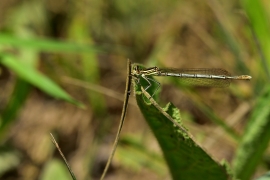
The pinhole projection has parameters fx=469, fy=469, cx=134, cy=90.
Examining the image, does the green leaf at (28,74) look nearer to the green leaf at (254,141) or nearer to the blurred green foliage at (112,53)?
the blurred green foliage at (112,53)

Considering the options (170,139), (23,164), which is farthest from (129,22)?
(170,139)

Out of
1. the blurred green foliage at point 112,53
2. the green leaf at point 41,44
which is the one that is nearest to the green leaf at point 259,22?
the blurred green foliage at point 112,53

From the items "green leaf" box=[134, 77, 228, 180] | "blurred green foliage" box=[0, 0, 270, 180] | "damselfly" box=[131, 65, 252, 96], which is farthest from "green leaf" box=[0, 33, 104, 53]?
"green leaf" box=[134, 77, 228, 180]

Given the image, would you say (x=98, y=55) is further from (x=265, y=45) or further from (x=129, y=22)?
(x=265, y=45)

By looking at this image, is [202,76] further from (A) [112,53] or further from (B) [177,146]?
(A) [112,53]

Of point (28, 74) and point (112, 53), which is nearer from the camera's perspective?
point (28, 74)

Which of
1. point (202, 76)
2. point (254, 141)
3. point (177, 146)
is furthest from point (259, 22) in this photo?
point (177, 146)

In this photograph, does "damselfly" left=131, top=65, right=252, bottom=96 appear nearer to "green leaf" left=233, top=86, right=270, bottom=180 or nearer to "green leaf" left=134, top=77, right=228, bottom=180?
"green leaf" left=233, top=86, right=270, bottom=180
